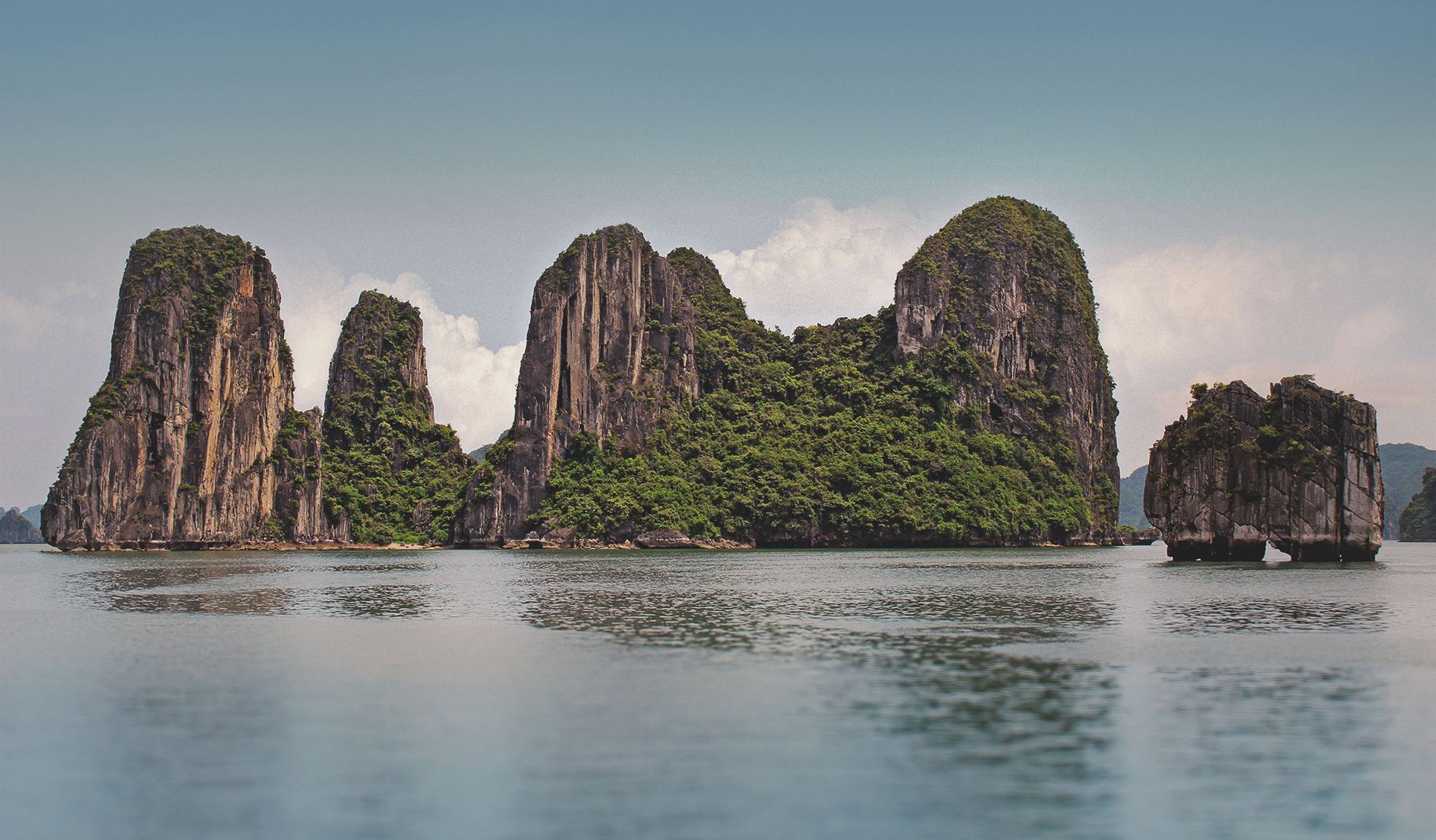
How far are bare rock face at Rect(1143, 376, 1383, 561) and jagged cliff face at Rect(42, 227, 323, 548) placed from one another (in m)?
77.4

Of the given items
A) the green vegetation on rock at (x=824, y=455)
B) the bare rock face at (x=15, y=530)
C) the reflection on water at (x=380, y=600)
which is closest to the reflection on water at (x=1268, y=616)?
the reflection on water at (x=380, y=600)

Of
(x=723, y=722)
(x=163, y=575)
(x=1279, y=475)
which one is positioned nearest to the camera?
(x=723, y=722)

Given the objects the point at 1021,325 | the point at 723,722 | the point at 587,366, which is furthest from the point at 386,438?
the point at 723,722

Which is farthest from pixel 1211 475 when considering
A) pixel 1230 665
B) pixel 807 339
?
pixel 807 339

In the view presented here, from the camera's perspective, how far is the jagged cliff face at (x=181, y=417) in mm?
90625

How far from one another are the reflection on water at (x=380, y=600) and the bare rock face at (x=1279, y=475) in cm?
3981

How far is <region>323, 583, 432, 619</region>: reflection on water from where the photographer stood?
29953mm

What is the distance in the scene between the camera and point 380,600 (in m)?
34.3

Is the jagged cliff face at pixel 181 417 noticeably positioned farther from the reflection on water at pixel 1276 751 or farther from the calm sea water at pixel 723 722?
the reflection on water at pixel 1276 751

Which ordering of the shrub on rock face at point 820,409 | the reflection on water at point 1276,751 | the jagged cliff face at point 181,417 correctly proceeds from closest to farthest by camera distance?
1. the reflection on water at point 1276,751
2. the jagged cliff face at point 181,417
3. the shrub on rock face at point 820,409

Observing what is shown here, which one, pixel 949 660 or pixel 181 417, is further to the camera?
pixel 181 417

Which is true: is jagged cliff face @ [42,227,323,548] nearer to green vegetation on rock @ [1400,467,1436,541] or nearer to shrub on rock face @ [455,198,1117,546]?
shrub on rock face @ [455,198,1117,546]

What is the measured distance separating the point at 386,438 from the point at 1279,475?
3439 inches

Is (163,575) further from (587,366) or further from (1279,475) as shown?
(587,366)
